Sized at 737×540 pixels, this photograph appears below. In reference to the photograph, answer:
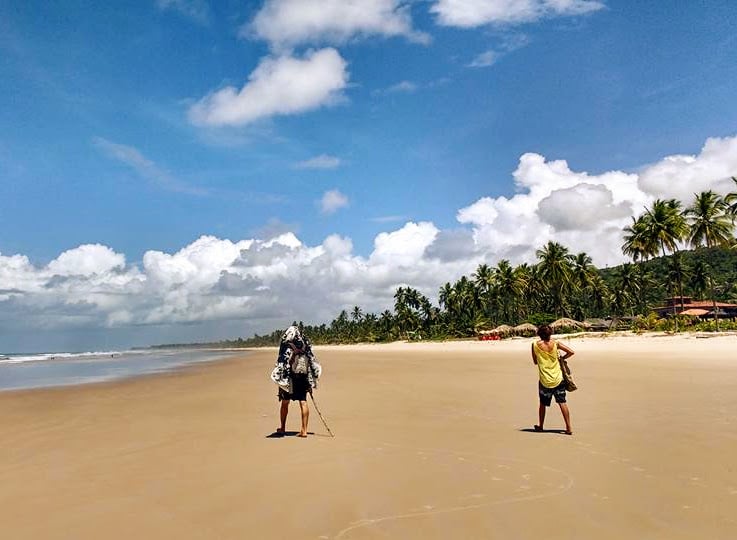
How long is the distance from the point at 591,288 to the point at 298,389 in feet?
334

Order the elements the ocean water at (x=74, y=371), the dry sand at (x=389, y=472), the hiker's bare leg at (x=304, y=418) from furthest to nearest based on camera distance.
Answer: the ocean water at (x=74, y=371) < the hiker's bare leg at (x=304, y=418) < the dry sand at (x=389, y=472)

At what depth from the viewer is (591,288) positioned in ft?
332

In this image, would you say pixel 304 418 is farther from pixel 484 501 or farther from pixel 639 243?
pixel 639 243

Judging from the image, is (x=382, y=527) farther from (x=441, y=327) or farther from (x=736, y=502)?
(x=441, y=327)

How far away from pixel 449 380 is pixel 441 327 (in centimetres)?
Answer: 8927

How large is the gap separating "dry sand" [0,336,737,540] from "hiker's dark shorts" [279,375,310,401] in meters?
0.78

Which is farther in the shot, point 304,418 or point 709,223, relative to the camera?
point 709,223

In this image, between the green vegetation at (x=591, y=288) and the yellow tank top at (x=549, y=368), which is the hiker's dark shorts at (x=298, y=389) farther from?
the green vegetation at (x=591, y=288)

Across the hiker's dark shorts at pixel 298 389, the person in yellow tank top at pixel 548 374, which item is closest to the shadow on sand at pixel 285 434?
the hiker's dark shorts at pixel 298 389

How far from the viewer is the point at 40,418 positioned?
12867mm

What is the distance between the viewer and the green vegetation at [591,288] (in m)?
58.9

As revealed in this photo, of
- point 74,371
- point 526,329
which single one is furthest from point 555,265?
point 74,371

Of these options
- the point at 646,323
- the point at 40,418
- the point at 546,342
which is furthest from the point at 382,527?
the point at 646,323

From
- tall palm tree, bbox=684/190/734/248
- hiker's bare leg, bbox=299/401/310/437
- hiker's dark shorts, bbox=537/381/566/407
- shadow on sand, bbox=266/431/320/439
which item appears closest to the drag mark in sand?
hiker's dark shorts, bbox=537/381/566/407
